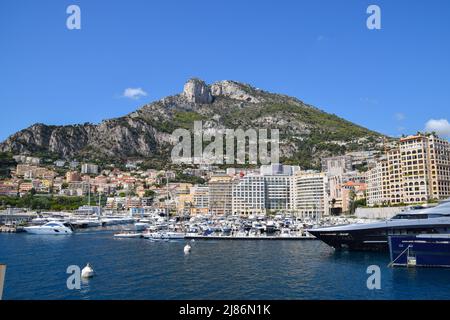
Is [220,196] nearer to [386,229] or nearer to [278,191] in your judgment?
[278,191]

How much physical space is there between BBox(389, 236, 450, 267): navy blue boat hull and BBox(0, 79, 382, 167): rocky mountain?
4011 inches

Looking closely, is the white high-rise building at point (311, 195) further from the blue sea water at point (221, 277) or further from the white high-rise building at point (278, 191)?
the blue sea water at point (221, 277)

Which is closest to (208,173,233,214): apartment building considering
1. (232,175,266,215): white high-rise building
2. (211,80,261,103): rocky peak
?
(232,175,266,215): white high-rise building

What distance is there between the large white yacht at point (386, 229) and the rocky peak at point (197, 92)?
14392cm

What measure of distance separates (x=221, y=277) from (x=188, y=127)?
130840 millimetres

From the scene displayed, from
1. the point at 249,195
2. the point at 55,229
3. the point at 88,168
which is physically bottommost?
the point at 55,229

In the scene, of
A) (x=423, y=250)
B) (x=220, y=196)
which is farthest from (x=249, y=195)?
(x=423, y=250)

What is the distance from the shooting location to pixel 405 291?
15.4 meters

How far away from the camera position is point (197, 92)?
169375mm

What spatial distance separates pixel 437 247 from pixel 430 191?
124 ft

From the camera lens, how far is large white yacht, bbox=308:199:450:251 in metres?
23.3

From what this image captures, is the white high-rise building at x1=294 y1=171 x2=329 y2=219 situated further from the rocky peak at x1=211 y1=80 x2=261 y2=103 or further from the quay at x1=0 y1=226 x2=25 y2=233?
the rocky peak at x1=211 y1=80 x2=261 y2=103

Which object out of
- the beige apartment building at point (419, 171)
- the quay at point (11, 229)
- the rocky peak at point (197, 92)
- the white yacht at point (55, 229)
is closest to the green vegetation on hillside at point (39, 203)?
the quay at point (11, 229)

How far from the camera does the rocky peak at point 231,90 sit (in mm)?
177000
